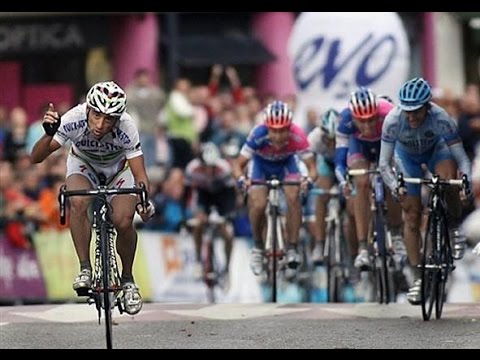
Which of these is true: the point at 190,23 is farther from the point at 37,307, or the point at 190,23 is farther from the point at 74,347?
the point at 74,347

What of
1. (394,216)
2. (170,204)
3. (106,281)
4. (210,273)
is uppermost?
(170,204)

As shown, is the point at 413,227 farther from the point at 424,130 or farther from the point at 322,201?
the point at 322,201

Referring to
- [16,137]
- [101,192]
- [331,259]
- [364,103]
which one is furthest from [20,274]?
[101,192]

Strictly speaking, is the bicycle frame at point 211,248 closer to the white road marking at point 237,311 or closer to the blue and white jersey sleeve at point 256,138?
the blue and white jersey sleeve at point 256,138

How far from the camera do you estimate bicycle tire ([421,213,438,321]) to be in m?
17.1

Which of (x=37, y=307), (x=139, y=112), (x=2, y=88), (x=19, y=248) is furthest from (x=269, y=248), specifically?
(x=2, y=88)

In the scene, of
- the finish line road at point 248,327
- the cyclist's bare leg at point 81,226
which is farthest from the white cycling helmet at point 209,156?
the cyclist's bare leg at point 81,226

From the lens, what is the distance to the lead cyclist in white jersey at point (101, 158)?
15.4 metres

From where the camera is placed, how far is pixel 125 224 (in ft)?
51.4

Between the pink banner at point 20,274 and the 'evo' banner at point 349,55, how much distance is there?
429cm

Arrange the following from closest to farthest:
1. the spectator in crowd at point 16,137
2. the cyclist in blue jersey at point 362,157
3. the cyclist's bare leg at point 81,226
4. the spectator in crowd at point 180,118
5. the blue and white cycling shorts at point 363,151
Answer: the cyclist's bare leg at point 81,226
the cyclist in blue jersey at point 362,157
the blue and white cycling shorts at point 363,151
the spectator in crowd at point 16,137
the spectator in crowd at point 180,118

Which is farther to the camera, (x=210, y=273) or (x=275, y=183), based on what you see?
(x=210, y=273)

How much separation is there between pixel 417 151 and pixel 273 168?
3300mm
